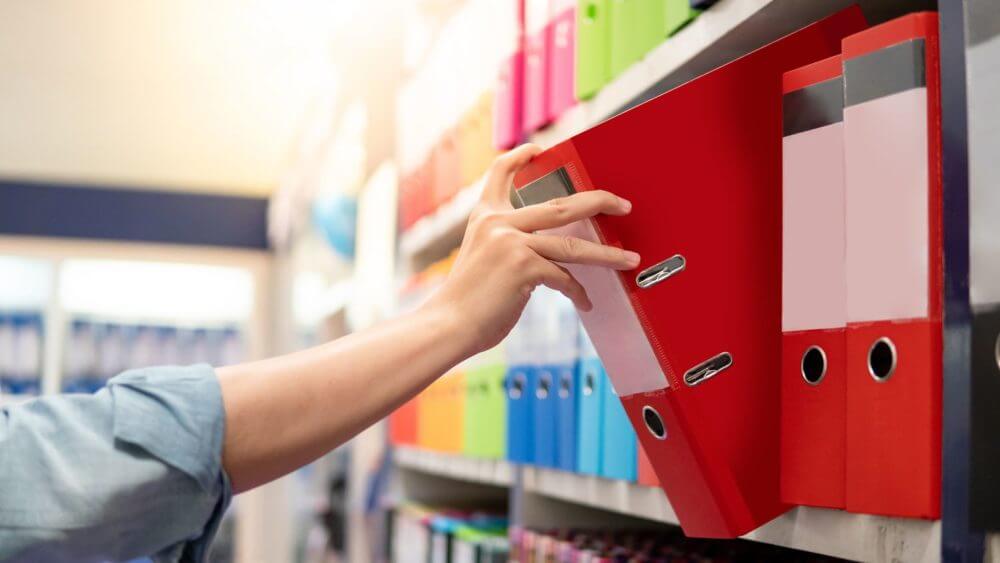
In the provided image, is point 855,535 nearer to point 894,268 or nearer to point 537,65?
point 894,268

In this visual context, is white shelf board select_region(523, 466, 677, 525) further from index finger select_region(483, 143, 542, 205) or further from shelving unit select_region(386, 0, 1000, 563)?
index finger select_region(483, 143, 542, 205)

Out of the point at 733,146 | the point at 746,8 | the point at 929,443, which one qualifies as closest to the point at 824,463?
the point at 929,443

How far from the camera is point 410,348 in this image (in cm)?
98

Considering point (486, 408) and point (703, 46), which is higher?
point (703, 46)

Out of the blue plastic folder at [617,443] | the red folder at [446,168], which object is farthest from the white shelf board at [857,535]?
the red folder at [446,168]

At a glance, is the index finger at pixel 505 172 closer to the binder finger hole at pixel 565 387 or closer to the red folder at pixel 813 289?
the red folder at pixel 813 289

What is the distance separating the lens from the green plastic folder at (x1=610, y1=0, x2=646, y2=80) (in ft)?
4.42

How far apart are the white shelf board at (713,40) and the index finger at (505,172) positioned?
240mm

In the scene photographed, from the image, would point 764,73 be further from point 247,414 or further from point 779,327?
point 247,414

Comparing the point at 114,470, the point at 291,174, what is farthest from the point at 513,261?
the point at 291,174

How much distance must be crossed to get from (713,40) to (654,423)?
0.41 metres

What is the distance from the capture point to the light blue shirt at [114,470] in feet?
2.56

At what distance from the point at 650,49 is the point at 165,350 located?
19.5 feet

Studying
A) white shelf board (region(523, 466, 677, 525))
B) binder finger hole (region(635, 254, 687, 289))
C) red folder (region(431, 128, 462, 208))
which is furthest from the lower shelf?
red folder (region(431, 128, 462, 208))
